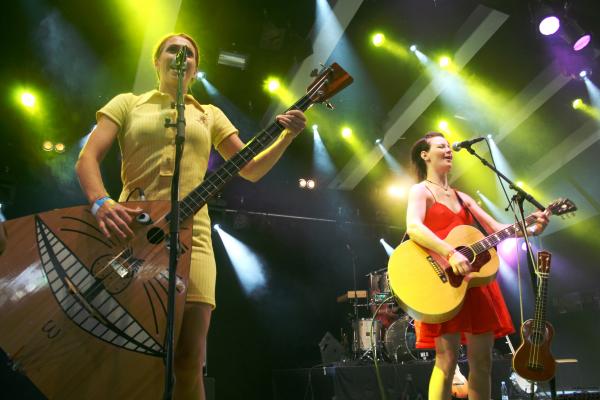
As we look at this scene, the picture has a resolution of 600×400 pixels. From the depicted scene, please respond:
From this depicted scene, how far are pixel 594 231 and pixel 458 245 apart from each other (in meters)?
8.43

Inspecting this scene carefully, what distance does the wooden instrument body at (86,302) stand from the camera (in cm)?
172

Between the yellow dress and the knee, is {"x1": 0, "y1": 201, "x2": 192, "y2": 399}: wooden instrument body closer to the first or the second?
the yellow dress

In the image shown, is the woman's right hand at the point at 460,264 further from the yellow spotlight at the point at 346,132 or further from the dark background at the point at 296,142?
the yellow spotlight at the point at 346,132

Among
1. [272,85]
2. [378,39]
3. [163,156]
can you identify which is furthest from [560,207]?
[272,85]

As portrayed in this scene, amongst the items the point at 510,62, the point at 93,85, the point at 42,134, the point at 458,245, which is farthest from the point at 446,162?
the point at 42,134

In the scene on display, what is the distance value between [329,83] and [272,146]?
0.50m

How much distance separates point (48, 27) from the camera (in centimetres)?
676

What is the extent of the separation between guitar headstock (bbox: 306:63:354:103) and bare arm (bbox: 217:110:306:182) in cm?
21

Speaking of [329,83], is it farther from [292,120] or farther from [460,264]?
[460,264]

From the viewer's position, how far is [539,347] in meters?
3.55

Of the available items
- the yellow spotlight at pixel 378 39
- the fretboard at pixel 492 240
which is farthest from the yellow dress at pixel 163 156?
the yellow spotlight at pixel 378 39

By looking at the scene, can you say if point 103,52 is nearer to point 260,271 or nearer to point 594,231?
point 260,271

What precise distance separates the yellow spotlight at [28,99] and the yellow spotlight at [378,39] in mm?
5997

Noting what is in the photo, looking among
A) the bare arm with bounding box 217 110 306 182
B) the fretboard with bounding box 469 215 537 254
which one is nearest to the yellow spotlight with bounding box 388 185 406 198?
the fretboard with bounding box 469 215 537 254
